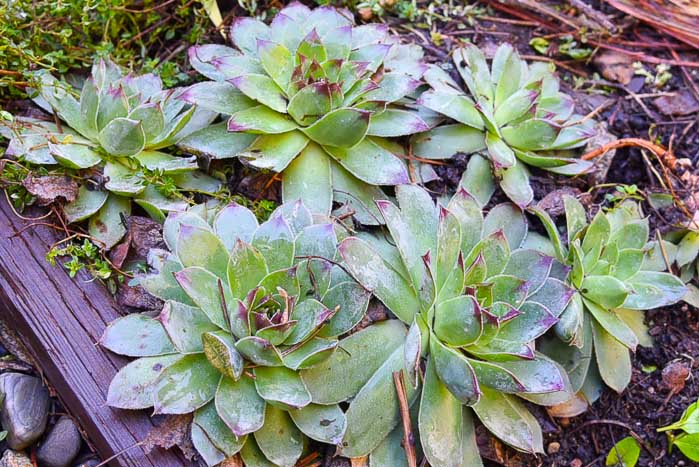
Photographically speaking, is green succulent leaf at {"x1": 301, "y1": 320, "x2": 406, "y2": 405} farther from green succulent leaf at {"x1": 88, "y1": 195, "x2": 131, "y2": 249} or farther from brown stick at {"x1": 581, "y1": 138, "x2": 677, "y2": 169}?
brown stick at {"x1": 581, "y1": 138, "x2": 677, "y2": 169}

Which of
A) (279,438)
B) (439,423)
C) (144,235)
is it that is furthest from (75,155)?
(439,423)

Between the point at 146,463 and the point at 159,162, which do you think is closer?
the point at 146,463

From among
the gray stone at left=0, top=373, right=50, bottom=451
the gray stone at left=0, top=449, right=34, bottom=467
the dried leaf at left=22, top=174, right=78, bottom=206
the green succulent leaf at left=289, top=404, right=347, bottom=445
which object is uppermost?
the dried leaf at left=22, top=174, right=78, bottom=206

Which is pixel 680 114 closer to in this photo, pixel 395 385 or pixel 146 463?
pixel 395 385

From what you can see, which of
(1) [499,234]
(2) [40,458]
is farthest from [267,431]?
(1) [499,234]

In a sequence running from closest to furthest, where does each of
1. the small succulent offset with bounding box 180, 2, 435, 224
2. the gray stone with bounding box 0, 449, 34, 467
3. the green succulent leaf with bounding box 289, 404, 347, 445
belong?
1. the green succulent leaf with bounding box 289, 404, 347, 445
2. the gray stone with bounding box 0, 449, 34, 467
3. the small succulent offset with bounding box 180, 2, 435, 224

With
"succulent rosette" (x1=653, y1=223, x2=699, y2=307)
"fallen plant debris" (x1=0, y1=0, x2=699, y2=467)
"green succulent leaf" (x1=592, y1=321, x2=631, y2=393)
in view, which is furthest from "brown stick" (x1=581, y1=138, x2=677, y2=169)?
"green succulent leaf" (x1=592, y1=321, x2=631, y2=393)

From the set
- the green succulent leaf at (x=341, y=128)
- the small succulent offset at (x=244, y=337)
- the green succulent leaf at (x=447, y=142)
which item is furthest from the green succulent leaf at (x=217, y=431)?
the green succulent leaf at (x=447, y=142)

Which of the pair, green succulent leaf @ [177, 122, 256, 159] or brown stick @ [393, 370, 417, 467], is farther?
green succulent leaf @ [177, 122, 256, 159]
